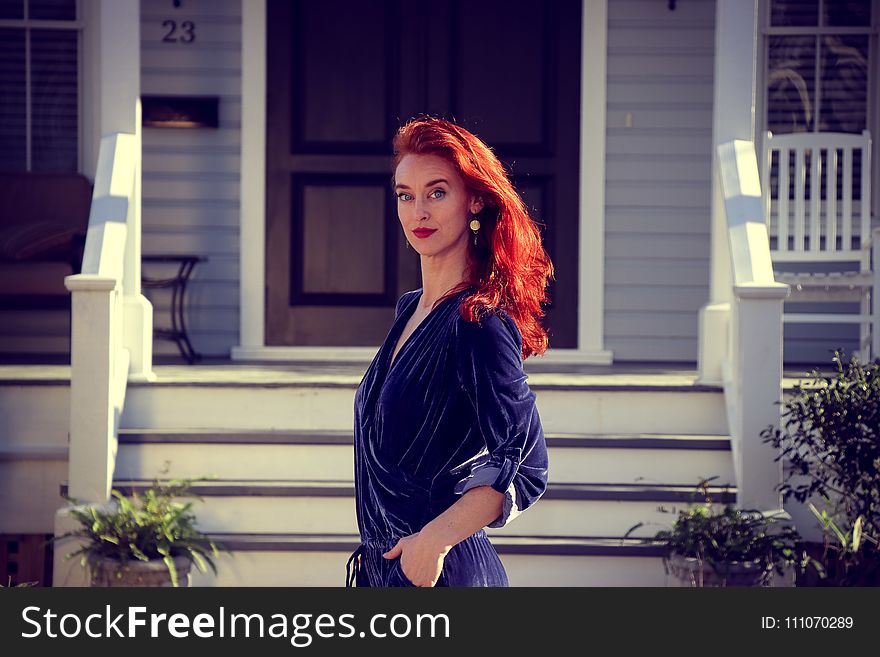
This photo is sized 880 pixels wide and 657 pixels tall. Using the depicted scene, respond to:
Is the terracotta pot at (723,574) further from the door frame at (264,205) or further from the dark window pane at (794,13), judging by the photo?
the dark window pane at (794,13)

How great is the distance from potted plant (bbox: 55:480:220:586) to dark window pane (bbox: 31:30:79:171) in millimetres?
3014

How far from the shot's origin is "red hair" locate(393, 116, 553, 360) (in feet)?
5.80

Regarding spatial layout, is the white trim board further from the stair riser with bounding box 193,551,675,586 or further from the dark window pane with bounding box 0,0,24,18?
the dark window pane with bounding box 0,0,24,18

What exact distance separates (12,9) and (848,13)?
484 centimetres

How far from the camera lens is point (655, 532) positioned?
4746 mm

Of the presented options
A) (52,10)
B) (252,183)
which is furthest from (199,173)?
(52,10)

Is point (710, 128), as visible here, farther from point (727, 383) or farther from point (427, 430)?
point (427, 430)

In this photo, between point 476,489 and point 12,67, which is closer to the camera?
point 476,489

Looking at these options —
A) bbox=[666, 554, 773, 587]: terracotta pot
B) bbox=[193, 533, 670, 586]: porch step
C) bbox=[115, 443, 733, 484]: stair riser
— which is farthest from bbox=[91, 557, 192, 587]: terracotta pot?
bbox=[666, 554, 773, 587]: terracotta pot

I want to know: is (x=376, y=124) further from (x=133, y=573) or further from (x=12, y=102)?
(x=133, y=573)

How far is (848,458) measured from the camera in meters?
4.34

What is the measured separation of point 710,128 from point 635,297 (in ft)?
3.39

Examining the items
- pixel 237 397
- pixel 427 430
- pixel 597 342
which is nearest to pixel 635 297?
pixel 597 342

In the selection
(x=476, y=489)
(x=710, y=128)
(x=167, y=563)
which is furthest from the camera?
(x=710, y=128)
